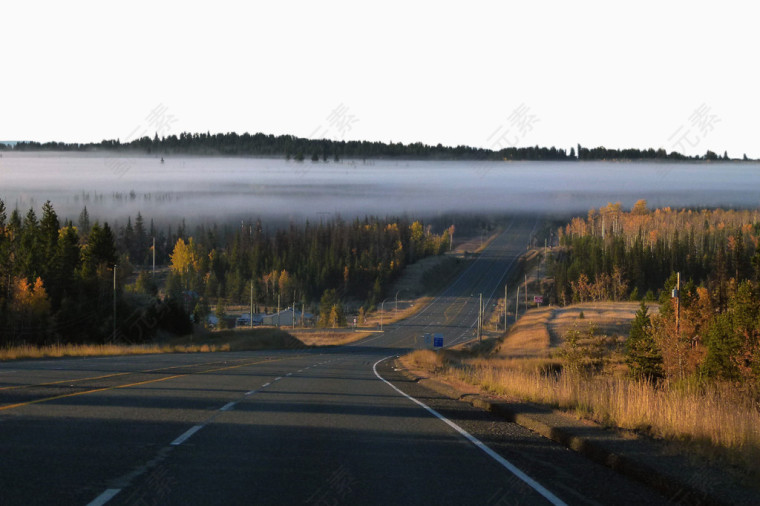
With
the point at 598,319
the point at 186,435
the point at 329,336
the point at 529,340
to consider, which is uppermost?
the point at 186,435

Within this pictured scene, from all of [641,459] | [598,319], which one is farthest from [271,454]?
[598,319]

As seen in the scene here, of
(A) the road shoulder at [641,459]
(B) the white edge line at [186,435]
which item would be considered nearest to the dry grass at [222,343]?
(B) the white edge line at [186,435]

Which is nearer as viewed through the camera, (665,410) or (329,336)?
(665,410)

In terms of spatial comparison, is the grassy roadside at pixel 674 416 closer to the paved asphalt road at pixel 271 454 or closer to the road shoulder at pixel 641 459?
the road shoulder at pixel 641 459

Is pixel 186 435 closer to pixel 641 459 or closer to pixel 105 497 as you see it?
pixel 105 497

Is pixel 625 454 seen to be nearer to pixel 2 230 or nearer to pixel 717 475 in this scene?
pixel 717 475

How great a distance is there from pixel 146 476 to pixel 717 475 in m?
6.28

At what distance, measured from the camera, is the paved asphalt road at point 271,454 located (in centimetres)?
781

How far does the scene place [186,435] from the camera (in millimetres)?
11352

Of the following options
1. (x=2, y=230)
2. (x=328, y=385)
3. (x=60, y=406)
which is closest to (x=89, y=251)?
(x=2, y=230)

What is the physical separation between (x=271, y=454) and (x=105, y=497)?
2945mm

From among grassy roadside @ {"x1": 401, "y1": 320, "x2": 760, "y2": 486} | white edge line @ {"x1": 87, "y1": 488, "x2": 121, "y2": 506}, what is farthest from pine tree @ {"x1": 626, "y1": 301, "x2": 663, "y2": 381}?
white edge line @ {"x1": 87, "y1": 488, "x2": 121, "y2": 506}

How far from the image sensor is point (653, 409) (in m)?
12.2

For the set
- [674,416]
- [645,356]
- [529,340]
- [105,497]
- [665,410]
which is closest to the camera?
[105,497]
